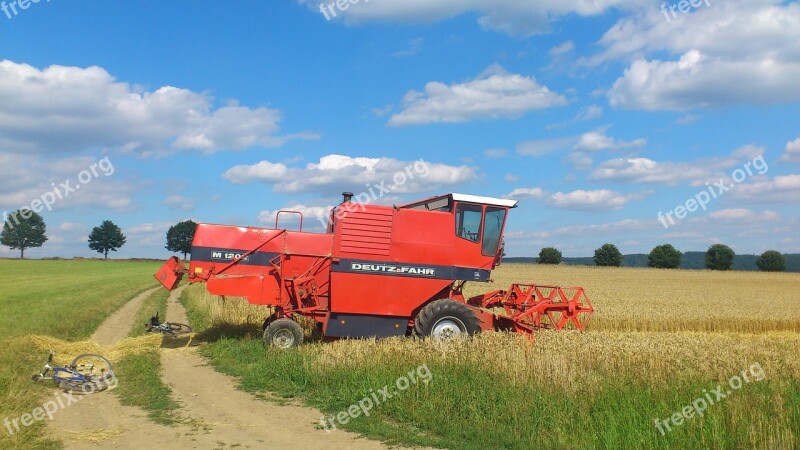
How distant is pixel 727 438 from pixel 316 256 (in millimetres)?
8514

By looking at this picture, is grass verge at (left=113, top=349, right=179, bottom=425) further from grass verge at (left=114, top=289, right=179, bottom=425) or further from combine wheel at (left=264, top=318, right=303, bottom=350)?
combine wheel at (left=264, top=318, right=303, bottom=350)

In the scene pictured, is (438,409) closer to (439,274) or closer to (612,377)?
(612,377)

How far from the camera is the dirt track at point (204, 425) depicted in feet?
23.6

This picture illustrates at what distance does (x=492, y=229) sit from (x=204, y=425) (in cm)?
775

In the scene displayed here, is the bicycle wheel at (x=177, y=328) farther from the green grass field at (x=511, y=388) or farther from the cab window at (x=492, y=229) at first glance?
the cab window at (x=492, y=229)

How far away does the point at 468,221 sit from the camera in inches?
531

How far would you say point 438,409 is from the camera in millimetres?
8109

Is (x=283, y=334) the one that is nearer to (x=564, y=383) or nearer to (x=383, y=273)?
(x=383, y=273)

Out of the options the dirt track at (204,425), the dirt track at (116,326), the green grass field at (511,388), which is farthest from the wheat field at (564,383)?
the dirt track at (116,326)

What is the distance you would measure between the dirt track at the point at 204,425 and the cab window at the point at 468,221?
5.76 m

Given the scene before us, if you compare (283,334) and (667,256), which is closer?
(283,334)

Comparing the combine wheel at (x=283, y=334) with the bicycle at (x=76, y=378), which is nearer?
the bicycle at (x=76, y=378)

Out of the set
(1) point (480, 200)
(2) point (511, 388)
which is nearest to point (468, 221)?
(1) point (480, 200)

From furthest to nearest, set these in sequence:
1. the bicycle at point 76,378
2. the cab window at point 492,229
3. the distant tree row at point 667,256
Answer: the distant tree row at point 667,256 → the cab window at point 492,229 → the bicycle at point 76,378
